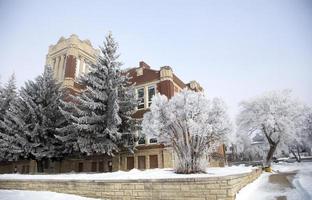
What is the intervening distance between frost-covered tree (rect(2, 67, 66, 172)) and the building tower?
21.9 ft

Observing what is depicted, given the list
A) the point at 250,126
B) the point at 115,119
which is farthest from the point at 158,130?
the point at 250,126

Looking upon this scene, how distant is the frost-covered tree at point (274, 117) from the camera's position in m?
22.1

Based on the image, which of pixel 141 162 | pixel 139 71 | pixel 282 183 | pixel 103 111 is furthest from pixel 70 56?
pixel 282 183

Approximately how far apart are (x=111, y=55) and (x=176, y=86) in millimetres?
6858

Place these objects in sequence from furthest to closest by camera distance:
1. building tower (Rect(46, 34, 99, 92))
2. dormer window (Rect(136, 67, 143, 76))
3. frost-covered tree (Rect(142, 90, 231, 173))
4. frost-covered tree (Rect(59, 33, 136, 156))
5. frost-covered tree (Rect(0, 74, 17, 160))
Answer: building tower (Rect(46, 34, 99, 92)) < dormer window (Rect(136, 67, 143, 76)) < frost-covered tree (Rect(0, 74, 17, 160)) < frost-covered tree (Rect(59, 33, 136, 156)) < frost-covered tree (Rect(142, 90, 231, 173))

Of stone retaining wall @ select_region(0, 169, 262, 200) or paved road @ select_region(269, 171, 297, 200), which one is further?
paved road @ select_region(269, 171, 297, 200)

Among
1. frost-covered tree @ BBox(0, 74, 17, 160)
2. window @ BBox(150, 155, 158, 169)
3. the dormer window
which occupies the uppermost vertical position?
the dormer window

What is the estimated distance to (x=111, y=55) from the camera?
16.0 metres

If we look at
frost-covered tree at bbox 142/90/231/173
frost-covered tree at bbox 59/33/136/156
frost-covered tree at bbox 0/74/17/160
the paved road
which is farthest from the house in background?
frost-covered tree at bbox 0/74/17/160

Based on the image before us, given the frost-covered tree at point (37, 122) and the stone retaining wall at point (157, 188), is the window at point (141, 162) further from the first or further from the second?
the stone retaining wall at point (157, 188)

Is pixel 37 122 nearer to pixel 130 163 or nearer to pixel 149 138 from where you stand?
pixel 130 163

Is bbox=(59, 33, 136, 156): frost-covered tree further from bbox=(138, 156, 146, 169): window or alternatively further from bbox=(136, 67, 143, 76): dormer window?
bbox=(136, 67, 143, 76): dormer window

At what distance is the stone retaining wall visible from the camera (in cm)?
561

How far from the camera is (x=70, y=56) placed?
2506 centimetres
